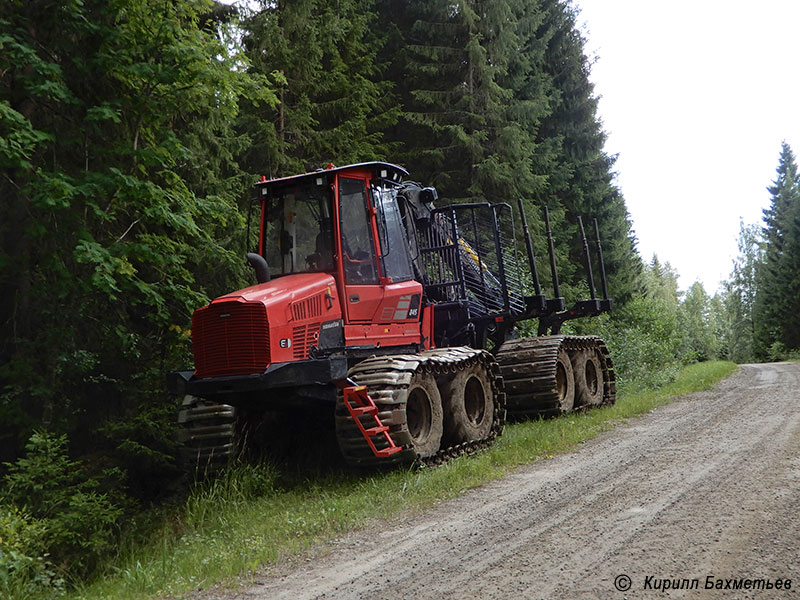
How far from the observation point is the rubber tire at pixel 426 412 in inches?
313

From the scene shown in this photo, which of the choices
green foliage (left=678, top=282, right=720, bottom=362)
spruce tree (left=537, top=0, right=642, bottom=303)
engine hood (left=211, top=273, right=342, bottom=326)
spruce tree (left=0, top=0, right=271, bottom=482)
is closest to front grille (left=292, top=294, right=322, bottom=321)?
engine hood (left=211, top=273, right=342, bottom=326)

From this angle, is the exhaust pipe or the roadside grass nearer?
the roadside grass

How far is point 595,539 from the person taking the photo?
469 cm

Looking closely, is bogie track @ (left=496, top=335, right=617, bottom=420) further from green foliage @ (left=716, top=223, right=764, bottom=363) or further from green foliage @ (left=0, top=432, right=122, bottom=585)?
green foliage @ (left=716, top=223, right=764, bottom=363)

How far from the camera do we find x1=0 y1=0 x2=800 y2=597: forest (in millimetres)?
7492

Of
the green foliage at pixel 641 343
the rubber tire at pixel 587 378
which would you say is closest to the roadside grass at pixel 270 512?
the rubber tire at pixel 587 378

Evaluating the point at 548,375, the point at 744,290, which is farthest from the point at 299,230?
the point at 744,290

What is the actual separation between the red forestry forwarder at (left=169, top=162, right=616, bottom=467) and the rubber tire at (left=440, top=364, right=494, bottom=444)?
15 mm

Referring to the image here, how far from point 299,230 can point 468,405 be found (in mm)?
3289

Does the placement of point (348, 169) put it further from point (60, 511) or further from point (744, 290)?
point (744, 290)

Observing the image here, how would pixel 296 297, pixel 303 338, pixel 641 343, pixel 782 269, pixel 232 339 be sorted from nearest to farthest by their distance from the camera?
1. pixel 232 339
2. pixel 296 297
3. pixel 303 338
4. pixel 641 343
5. pixel 782 269

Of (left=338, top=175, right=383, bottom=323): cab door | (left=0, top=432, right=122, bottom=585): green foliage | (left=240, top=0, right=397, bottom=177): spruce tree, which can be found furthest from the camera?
(left=240, top=0, right=397, bottom=177): spruce tree

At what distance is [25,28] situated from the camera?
27.4 ft

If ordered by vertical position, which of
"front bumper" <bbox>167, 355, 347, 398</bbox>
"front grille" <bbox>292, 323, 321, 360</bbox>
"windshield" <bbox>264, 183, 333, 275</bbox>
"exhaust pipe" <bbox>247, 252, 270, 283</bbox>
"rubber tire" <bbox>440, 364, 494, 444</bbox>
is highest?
"windshield" <bbox>264, 183, 333, 275</bbox>
